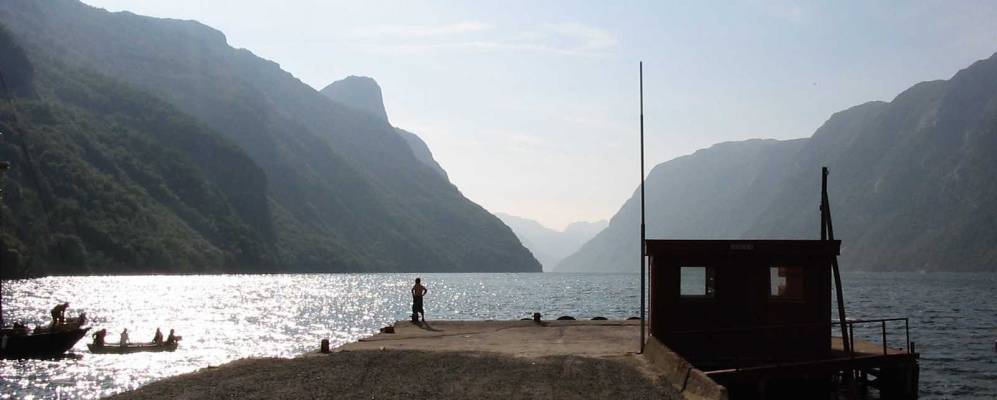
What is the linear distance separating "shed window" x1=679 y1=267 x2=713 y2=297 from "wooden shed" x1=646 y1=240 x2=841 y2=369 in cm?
3

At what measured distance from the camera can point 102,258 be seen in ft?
630

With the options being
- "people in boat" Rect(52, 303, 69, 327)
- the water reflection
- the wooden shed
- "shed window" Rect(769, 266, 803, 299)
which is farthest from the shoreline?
"people in boat" Rect(52, 303, 69, 327)

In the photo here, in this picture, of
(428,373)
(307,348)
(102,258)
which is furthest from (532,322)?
(102,258)

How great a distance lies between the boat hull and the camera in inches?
2149

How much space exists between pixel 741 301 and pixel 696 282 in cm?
164

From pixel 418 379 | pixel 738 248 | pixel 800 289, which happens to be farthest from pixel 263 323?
pixel 800 289

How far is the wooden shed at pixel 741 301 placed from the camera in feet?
94.7

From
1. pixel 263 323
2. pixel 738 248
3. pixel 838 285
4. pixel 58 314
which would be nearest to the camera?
pixel 738 248

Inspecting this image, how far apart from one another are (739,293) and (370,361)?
1237cm

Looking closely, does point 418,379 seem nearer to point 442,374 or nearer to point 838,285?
point 442,374

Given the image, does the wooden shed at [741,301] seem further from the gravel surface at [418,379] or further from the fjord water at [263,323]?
the fjord water at [263,323]

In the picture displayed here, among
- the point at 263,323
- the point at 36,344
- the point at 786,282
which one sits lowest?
the point at 263,323

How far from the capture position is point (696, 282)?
97.9 feet

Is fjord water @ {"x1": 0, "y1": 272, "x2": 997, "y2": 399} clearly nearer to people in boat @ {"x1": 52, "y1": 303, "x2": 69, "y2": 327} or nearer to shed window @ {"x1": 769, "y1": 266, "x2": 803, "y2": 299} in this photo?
people in boat @ {"x1": 52, "y1": 303, "x2": 69, "y2": 327}
